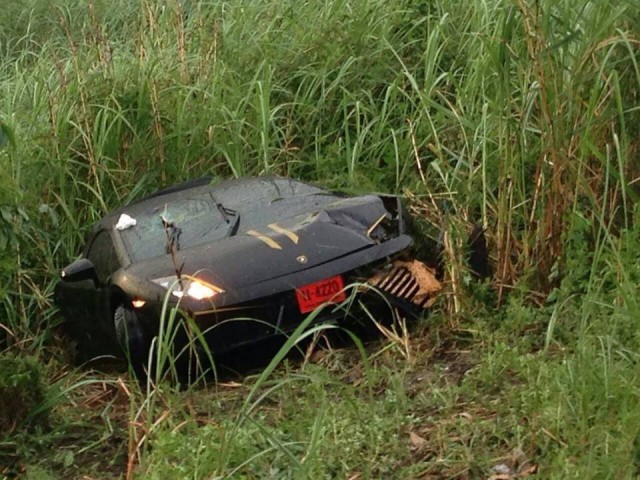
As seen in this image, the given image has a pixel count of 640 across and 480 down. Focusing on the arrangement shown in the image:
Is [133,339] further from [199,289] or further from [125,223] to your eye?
[125,223]

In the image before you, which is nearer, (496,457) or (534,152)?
(496,457)

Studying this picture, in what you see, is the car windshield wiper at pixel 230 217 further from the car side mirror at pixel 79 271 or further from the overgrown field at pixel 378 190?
the overgrown field at pixel 378 190

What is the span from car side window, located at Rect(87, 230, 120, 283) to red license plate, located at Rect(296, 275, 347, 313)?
1.44m

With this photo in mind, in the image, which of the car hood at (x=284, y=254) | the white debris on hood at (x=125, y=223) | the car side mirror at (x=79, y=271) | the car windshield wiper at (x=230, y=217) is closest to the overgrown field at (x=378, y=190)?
the car hood at (x=284, y=254)

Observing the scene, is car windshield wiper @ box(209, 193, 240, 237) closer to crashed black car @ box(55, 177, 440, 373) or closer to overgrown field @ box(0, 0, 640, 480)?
crashed black car @ box(55, 177, 440, 373)

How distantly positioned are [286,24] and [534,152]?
15.2 feet

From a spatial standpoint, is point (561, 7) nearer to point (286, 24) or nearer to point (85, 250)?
point (85, 250)

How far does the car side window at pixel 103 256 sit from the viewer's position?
26.8 ft

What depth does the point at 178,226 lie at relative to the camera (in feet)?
26.2

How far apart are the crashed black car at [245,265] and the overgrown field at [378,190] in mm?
250

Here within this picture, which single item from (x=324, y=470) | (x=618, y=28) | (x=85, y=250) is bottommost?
(x=85, y=250)

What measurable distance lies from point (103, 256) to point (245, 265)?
1.63m

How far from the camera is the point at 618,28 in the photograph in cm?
677

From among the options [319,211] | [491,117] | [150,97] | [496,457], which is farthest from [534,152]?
[150,97]
